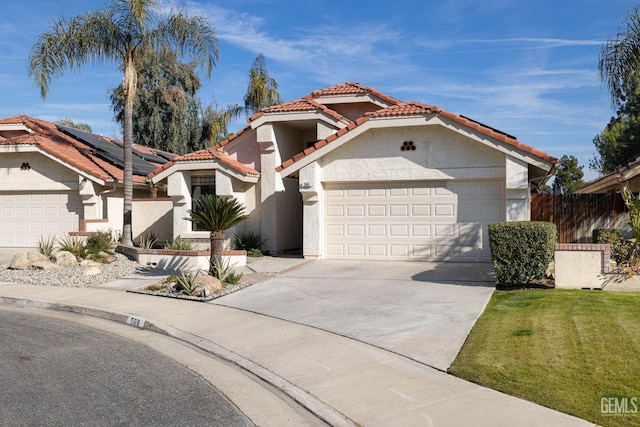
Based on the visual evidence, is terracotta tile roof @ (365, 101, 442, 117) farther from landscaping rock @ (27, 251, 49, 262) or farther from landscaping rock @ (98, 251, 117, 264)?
landscaping rock @ (27, 251, 49, 262)

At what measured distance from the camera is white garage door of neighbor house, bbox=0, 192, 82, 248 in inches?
872

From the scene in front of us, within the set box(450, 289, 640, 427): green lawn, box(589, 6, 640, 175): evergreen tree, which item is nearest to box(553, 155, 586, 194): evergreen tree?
box(589, 6, 640, 175): evergreen tree

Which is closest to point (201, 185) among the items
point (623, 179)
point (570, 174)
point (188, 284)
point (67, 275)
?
point (67, 275)

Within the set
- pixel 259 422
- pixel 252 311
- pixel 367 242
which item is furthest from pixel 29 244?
pixel 259 422

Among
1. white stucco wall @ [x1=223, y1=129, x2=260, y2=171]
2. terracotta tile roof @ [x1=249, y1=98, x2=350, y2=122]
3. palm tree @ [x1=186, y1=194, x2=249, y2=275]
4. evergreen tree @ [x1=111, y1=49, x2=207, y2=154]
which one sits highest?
evergreen tree @ [x1=111, y1=49, x2=207, y2=154]

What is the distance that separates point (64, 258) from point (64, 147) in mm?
8165

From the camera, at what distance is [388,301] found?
10906mm

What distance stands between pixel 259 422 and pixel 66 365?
332 cm

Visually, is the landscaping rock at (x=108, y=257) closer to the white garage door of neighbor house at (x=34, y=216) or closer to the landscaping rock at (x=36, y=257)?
the landscaping rock at (x=36, y=257)

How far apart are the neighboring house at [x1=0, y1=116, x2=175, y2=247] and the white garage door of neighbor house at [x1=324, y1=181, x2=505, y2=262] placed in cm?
935

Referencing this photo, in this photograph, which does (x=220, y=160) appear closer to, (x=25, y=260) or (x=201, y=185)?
(x=201, y=185)

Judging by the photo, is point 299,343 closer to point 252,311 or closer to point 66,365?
point 252,311

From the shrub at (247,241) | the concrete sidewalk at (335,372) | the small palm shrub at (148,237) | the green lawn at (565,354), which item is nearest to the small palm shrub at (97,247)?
the small palm shrub at (148,237)

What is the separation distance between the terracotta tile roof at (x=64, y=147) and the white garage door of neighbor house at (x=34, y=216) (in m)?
1.55
